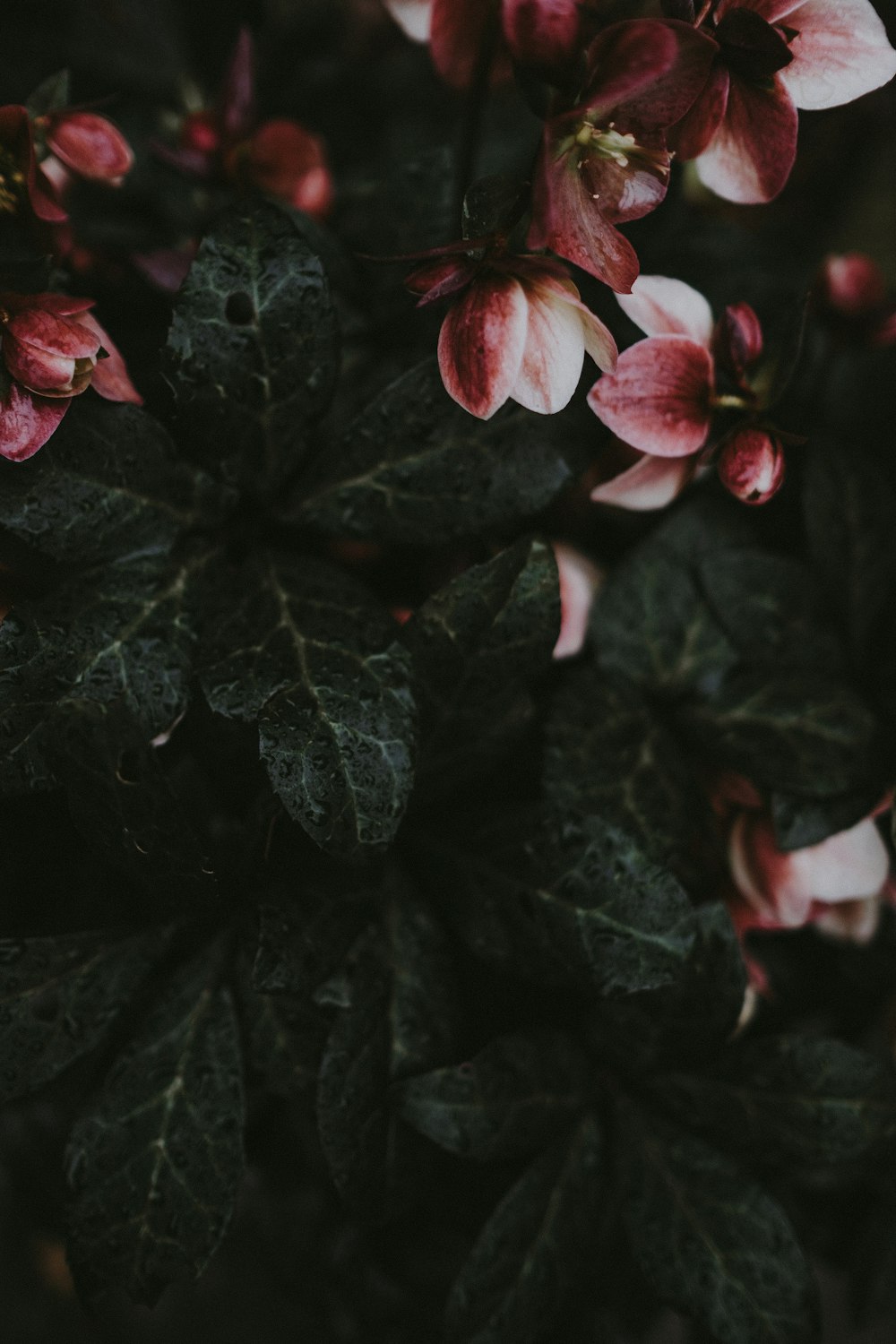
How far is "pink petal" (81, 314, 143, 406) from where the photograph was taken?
0.46 metres

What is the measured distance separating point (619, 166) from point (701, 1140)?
523 millimetres

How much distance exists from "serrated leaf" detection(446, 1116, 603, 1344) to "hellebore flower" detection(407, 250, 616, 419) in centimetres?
40

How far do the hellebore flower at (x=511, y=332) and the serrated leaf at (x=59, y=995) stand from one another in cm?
33

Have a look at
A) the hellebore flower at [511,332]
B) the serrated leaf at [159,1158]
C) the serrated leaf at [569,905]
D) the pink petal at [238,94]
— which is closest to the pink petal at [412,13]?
the pink petal at [238,94]

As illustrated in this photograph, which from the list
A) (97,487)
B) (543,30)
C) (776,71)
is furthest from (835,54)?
(97,487)

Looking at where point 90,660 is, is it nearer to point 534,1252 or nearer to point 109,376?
point 109,376

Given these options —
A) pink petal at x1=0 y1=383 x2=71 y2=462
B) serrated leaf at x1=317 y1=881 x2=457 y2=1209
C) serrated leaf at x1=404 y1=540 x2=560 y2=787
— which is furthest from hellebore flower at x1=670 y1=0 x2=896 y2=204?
serrated leaf at x1=317 y1=881 x2=457 y2=1209

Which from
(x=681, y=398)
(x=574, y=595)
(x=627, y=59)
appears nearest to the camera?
(x=627, y=59)

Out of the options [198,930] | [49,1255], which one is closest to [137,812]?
[198,930]

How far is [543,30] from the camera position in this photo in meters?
0.39

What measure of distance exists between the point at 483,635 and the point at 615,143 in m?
0.22

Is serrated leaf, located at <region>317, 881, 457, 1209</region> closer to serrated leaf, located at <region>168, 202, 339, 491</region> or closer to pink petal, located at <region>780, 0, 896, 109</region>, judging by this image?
serrated leaf, located at <region>168, 202, 339, 491</region>

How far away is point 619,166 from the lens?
42cm

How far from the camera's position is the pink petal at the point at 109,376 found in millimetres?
462
